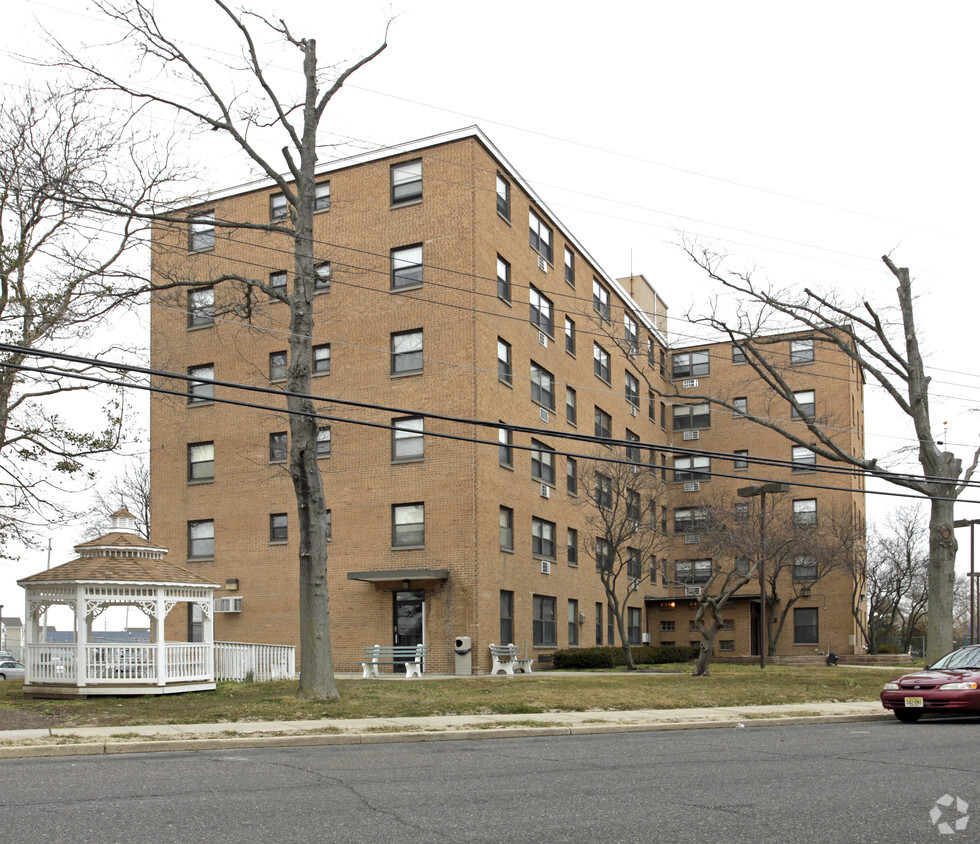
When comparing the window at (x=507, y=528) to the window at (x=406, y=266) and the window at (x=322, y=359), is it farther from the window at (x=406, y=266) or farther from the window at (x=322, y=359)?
the window at (x=406, y=266)

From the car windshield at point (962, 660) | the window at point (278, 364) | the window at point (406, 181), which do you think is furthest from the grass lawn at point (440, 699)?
the window at point (406, 181)

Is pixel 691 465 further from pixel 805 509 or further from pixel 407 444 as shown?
pixel 407 444

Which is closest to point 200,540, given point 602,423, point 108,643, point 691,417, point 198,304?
point 198,304

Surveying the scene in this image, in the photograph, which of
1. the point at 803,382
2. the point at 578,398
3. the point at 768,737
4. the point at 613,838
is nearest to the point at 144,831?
the point at 613,838

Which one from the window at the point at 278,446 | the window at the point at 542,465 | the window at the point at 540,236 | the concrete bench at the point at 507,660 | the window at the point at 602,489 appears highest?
the window at the point at 540,236

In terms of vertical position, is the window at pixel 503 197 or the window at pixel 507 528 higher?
the window at pixel 503 197

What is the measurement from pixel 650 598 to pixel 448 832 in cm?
4704

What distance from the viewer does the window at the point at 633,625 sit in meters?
49.1

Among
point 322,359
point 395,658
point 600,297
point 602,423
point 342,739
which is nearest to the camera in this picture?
point 342,739

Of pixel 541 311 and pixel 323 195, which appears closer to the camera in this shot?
pixel 323 195

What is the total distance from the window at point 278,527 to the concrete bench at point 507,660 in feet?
28.0

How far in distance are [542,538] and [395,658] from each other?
8633mm

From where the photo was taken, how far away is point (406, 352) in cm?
3450

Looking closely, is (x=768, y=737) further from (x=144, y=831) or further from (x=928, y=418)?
(x=928, y=418)
